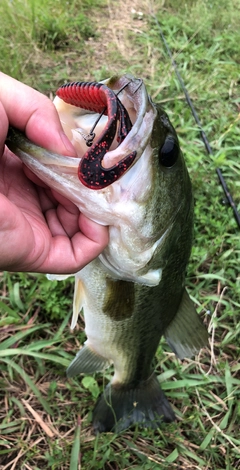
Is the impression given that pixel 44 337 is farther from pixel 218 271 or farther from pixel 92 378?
pixel 218 271

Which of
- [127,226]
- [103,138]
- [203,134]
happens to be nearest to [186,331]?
[127,226]

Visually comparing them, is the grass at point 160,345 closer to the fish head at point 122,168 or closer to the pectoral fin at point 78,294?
the pectoral fin at point 78,294

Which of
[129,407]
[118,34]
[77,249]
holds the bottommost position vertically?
[129,407]

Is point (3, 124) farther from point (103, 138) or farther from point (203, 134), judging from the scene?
point (203, 134)

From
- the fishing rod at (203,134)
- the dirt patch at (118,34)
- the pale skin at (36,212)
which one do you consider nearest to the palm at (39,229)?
the pale skin at (36,212)

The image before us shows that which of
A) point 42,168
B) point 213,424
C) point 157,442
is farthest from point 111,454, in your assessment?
point 42,168

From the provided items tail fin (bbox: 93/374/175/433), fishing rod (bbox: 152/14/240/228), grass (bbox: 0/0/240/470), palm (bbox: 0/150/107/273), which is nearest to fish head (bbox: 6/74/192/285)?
palm (bbox: 0/150/107/273)
